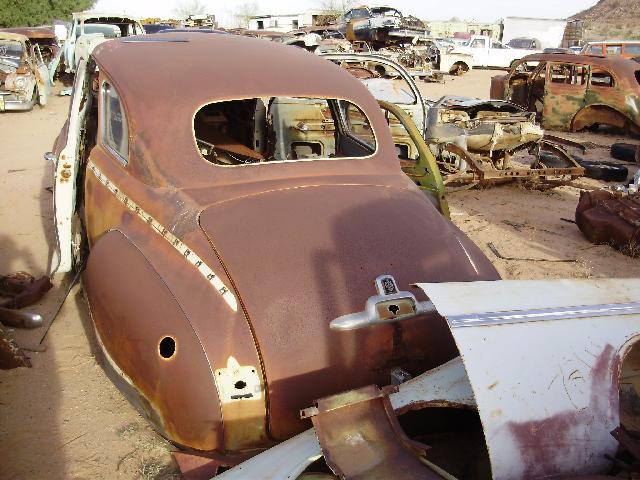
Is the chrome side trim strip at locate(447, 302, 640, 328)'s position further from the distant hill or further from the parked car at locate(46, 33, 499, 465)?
the distant hill

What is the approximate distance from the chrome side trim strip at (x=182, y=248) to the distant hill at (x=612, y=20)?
52.2 metres

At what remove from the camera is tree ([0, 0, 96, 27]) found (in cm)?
3253

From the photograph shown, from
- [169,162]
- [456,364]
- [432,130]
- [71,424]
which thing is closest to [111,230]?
[169,162]

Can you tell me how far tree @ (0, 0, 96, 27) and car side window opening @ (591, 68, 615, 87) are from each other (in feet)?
102

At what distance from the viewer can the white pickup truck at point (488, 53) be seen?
26703 millimetres

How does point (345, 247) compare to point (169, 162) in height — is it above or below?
below

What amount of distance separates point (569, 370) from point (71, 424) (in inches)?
101

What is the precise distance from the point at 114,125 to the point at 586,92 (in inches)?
399

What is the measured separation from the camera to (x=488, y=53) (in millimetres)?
26781

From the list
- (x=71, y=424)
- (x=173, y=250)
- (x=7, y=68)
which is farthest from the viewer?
(x=7, y=68)

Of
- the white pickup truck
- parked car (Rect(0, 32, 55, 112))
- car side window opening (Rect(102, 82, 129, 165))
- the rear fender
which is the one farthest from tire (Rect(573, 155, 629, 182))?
the white pickup truck

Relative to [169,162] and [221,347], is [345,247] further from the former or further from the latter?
[169,162]

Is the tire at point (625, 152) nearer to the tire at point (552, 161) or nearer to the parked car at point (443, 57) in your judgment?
the tire at point (552, 161)

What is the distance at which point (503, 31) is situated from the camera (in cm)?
3662
